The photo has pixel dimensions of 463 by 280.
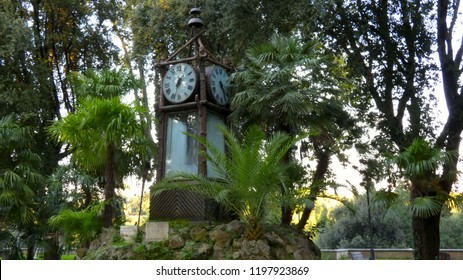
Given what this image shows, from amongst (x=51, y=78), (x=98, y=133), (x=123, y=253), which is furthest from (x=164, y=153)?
(x=51, y=78)

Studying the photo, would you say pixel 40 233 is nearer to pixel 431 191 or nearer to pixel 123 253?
pixel 123 253

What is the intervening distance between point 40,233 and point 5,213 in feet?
4.08

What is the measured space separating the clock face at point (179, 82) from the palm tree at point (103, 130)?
2.66 feet

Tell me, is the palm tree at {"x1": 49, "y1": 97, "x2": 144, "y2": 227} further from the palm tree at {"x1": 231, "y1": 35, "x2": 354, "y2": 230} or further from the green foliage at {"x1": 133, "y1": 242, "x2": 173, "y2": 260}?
the palm tree at {"x1": 231, "y1": 35, "x2": 354, "y2": 230}

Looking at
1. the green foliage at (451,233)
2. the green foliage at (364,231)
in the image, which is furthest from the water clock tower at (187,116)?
the green foliage at (451,233)

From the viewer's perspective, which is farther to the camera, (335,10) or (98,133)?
(335,10)

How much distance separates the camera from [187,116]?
→ 9.05 meters

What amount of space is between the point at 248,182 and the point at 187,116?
2368 mm

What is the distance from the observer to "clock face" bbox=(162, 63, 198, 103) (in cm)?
894

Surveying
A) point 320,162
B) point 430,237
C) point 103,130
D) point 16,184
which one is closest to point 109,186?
point 103,130

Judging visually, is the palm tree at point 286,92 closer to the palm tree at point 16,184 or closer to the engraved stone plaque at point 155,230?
A: the engraved stone plaque at point 155,230

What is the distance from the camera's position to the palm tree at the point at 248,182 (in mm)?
7289

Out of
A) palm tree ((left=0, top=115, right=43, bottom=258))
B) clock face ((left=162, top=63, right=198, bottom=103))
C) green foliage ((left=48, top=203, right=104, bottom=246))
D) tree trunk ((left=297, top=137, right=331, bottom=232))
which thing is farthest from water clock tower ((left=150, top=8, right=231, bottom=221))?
palm tree ((left=0, top=115, right=43, bottom=258))
